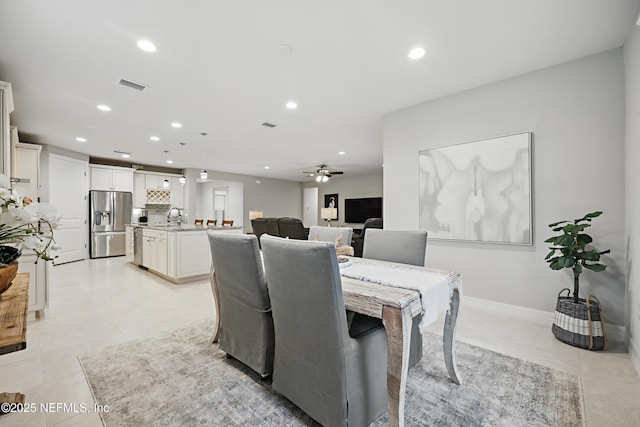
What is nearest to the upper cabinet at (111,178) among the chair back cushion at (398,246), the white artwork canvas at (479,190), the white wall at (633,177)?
the chair back cushion at (398,246)

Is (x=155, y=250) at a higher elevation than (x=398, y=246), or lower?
lower

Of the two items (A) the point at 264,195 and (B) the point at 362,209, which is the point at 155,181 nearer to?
(A) the point at 264,195

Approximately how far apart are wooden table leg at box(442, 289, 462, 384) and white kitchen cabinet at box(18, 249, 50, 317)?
3.89 m

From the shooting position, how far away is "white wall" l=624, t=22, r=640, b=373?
2010mm

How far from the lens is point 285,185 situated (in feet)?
37.0

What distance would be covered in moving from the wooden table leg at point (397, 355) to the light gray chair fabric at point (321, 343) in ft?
0.49

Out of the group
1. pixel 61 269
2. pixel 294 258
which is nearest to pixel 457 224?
pixel 294 258

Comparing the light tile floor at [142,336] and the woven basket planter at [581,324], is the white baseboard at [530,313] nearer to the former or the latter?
the light tile floor at [142,336]

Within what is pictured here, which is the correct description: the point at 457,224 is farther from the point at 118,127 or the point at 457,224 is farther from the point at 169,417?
the point at 118,127

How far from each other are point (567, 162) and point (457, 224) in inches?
44.5

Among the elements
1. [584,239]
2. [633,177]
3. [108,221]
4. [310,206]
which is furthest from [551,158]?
[310,206]

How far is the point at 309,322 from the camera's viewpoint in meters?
1.37

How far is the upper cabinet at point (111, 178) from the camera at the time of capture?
6793 millimetres

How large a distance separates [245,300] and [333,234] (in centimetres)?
118
